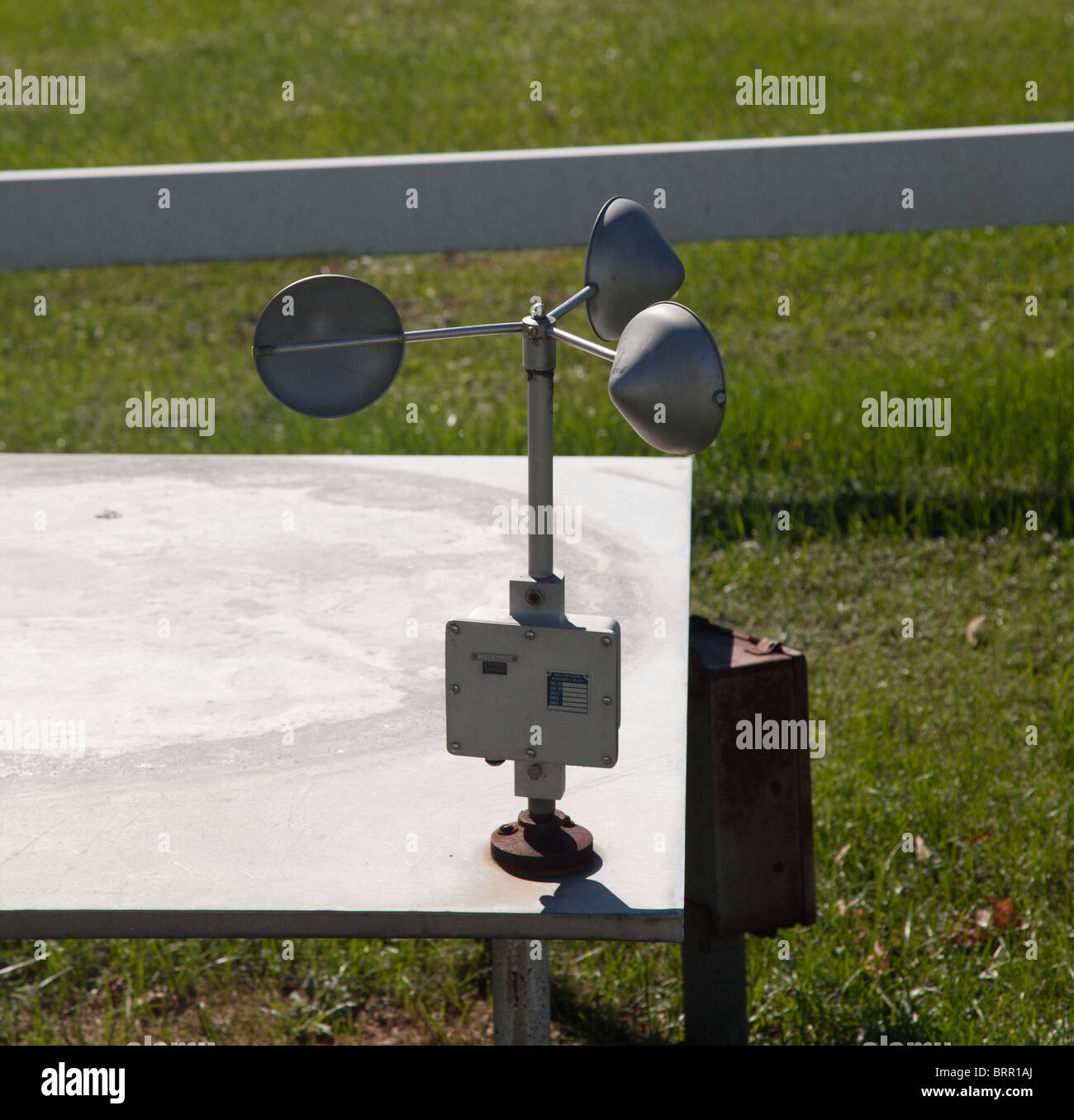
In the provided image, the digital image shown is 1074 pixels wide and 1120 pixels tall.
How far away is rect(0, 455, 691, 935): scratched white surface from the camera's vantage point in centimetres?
230

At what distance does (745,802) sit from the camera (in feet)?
10.4

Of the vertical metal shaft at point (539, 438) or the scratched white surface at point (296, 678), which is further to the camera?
the scratched white surface at point (296, 678)

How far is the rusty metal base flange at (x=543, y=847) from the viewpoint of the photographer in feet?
7.48

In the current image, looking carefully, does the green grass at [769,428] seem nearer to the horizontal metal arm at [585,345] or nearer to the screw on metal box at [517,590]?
the screw on metal box at [517,590]

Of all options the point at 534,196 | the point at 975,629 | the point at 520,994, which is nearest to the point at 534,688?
the point at 520,994

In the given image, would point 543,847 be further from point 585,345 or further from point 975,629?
point 975,629

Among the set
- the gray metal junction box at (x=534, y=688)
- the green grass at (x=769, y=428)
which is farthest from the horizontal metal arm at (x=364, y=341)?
the green grass at (x=769, y=428)

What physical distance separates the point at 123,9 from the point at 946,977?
15517 mm

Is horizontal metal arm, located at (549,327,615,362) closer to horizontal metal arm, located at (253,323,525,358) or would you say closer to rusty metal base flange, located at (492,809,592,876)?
horizontal metal arm, located at (253,323,525,358)

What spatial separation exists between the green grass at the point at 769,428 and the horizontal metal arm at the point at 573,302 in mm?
1892

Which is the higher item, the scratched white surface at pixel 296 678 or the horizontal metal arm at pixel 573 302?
the horizontal metal arm at pixel 573 302

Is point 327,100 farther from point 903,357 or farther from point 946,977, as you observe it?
point 946,977

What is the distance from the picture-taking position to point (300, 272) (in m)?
10.1

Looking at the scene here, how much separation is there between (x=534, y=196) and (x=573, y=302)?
12.7 feet
